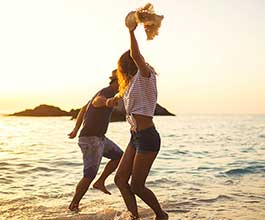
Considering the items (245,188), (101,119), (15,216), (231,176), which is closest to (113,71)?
(101,119)

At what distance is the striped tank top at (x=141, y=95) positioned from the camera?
6.33m

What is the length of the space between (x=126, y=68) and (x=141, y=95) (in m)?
0.41

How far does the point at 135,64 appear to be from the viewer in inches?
254

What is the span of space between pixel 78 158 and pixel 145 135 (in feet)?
40.9

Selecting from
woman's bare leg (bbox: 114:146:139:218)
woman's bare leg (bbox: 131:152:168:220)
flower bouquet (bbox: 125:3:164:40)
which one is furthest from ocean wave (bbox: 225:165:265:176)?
flower bouquet (bbox: 125:3:164:40)

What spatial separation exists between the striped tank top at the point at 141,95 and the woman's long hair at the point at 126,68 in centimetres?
11

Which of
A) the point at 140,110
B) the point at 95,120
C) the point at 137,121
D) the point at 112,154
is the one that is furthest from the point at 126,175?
the point at 112,154

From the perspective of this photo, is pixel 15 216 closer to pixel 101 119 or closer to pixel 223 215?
pixel 101 119

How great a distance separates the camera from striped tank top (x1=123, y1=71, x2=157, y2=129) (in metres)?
6.33

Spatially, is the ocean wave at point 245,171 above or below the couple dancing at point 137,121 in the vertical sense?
below

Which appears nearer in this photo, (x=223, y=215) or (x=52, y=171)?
(x=223, y=215)

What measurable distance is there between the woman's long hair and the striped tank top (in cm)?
11

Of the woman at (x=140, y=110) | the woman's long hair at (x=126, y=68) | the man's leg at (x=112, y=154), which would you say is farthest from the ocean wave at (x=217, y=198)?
the woman's long hair at (x=126, y=68)

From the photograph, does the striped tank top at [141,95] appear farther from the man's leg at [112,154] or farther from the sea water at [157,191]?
the man's leg at [112,154]
